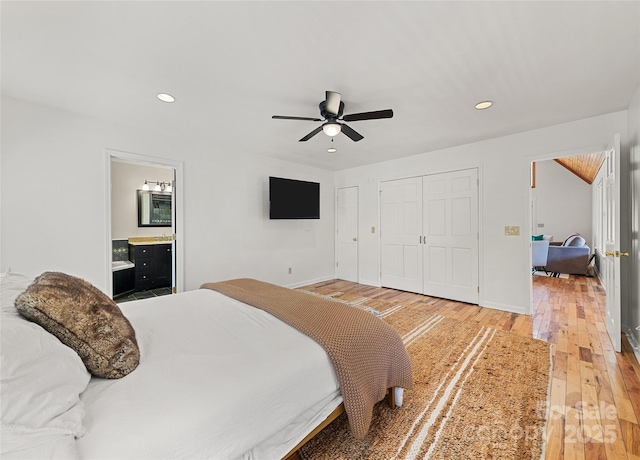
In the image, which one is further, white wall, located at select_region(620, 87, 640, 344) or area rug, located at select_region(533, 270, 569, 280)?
area rug, located at select_region(533, 270, 569, 280)

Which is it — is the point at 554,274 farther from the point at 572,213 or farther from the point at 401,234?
the point at 401,234

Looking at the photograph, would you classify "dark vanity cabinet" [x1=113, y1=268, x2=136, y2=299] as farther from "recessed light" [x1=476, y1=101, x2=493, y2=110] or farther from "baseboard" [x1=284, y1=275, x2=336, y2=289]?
"recessed light" [x1=476, y1=101, x2=493, y2=110]

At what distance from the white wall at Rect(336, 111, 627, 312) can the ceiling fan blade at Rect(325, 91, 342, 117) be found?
106 inches

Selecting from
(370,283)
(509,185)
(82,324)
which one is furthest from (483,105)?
(370,283)

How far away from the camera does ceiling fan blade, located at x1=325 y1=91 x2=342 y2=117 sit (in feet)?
7.49

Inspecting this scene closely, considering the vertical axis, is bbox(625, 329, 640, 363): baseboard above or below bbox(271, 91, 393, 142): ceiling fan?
below

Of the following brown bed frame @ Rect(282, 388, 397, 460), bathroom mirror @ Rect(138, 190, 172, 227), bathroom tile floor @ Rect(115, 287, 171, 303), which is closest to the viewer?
brown bed frame @ Rect(282, 388, 397, 460)

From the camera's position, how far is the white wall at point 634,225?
8.20 ft

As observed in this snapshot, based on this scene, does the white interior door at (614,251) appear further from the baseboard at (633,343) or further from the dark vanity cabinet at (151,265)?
the dark vanity cabinet at (151,265)

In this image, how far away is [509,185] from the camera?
370 cm

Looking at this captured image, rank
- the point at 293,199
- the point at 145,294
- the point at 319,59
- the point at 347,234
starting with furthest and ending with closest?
the point at 347,234
the point at 293,199
the point at 145,294
the point at 319,59

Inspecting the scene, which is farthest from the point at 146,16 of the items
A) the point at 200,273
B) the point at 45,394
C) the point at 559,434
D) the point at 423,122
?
the point at 559,434

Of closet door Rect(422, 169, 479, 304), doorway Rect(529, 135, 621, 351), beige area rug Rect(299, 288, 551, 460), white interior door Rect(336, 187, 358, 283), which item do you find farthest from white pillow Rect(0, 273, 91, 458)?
doorway Rect(529, 135, 621, 351)

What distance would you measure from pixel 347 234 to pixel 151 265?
381 cm
